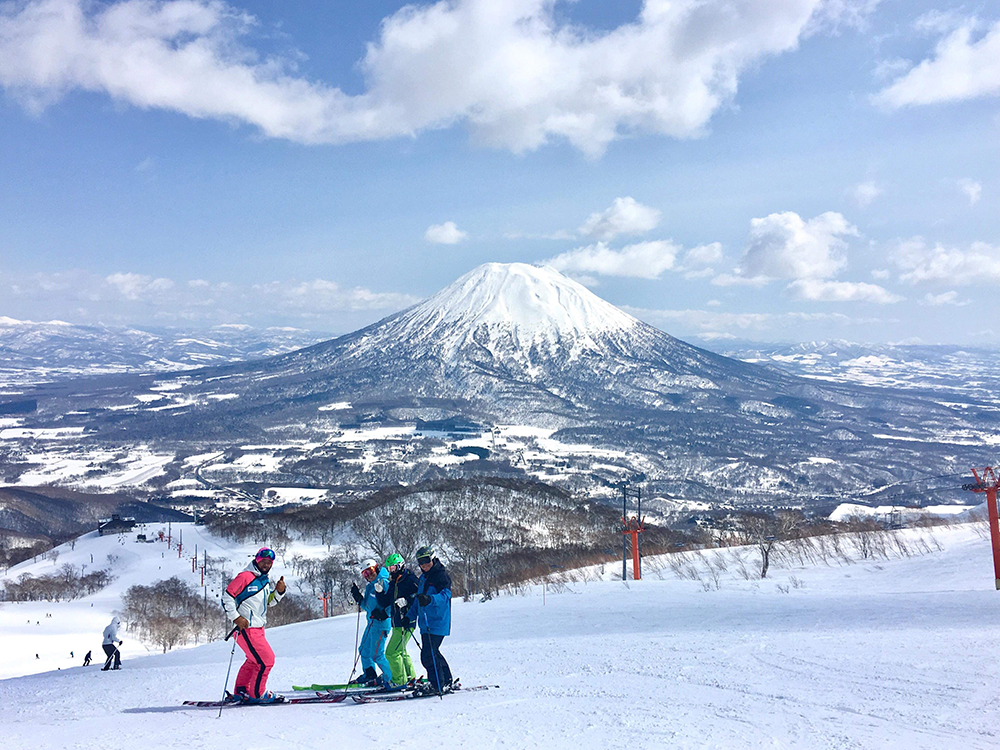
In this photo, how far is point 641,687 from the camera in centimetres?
830

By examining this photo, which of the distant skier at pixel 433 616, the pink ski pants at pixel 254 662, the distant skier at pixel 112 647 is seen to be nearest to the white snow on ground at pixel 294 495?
the distant skier at pixel 112 647

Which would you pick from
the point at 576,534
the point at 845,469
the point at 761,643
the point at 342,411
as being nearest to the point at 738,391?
the point at 845,469

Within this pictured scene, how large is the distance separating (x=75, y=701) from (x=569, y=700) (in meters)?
6.16

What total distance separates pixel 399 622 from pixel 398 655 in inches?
18.7

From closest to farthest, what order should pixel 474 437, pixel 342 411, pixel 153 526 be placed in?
pixel 153 526
pixel 474 437
pixel 342 411

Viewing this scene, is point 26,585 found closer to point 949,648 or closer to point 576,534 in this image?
point 576,534

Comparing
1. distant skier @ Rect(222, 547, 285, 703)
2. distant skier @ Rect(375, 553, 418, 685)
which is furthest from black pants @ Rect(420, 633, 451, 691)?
distant skier @ Rect(222, 547, 285, 703)

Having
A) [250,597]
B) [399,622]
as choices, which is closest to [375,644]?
[399,622]

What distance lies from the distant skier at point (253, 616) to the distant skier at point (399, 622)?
1.34 meters

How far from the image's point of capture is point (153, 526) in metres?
70.3

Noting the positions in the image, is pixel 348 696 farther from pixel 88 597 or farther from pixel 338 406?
pixel 338 406

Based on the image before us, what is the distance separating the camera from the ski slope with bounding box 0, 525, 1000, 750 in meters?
6.37

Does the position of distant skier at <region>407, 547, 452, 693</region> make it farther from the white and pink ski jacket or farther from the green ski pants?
the white and pink ski jacket

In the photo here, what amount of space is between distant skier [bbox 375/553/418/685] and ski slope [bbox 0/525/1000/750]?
832 mm
